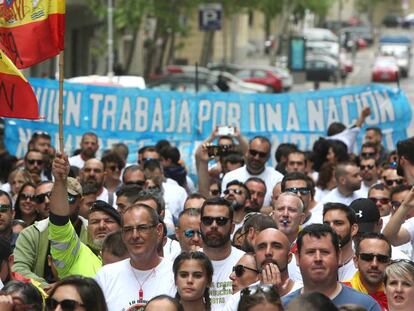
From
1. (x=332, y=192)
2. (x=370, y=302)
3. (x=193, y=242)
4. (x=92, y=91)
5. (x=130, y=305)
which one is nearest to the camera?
(x=370, y=302)

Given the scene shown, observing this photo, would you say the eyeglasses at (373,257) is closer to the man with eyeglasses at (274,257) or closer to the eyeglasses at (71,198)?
the man with eyeglasses at (274,257)

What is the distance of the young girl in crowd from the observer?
847 centimetres

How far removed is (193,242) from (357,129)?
7.76 m

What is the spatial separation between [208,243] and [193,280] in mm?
1215

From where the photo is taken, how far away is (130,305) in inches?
346

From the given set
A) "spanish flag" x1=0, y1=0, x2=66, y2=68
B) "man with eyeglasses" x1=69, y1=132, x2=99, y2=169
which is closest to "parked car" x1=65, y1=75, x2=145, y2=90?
"man with eyeglasses" x1=69, y1=132, x2=99, y2=169

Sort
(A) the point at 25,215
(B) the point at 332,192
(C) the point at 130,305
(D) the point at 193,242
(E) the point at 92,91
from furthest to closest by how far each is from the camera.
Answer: (E) the point at 92,91, (B) the point at 332,192, (A) the point at 25,215, (D) the point at 193,242, (C) the point at 130,305

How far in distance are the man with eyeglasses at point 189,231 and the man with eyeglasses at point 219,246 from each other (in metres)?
0.52

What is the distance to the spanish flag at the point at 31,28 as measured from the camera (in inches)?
437

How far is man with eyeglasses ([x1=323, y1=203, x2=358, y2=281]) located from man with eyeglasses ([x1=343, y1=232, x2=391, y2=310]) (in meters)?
0.60

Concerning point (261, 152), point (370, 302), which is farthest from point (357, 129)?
point (370, 302)

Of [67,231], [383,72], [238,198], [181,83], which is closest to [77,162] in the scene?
[238,198]

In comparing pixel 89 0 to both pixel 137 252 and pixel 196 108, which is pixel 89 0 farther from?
pixel 137 252

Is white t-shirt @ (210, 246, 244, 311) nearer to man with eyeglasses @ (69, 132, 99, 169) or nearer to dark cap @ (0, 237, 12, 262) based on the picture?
dark cap @ (0, 237, 12, 262)
